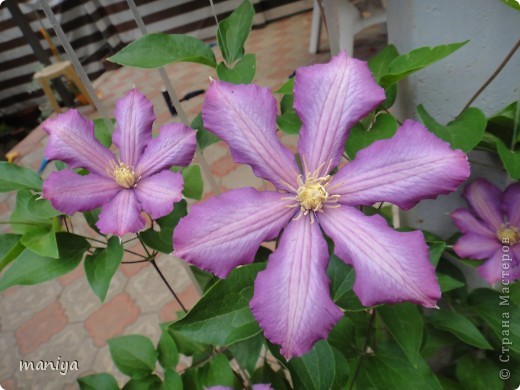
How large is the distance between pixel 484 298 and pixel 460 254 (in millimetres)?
104

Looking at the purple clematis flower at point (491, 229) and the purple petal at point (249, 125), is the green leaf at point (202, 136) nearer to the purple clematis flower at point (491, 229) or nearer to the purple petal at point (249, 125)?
the purple petal at point (249, 125)

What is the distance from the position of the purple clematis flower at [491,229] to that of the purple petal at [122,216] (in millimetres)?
528

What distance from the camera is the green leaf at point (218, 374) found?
67 cm

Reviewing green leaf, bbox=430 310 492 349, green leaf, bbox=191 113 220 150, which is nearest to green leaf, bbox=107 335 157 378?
green leaf, bbox=191 113 220 150

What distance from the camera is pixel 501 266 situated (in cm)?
64

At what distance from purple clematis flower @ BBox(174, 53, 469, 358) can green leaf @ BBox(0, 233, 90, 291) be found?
0.96ft

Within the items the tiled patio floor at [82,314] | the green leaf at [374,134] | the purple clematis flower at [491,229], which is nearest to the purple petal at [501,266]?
the purple clematis flower at [491,229]

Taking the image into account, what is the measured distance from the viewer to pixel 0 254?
0.60m

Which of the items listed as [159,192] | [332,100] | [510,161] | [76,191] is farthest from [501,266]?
[76,191]

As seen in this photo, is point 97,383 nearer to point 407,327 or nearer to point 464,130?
point 407,327

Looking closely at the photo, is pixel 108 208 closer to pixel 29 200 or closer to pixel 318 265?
pixel 29 200

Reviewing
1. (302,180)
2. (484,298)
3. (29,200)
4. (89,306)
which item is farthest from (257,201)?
(89,306)

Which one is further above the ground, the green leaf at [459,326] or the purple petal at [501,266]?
the purple petal at [501,266]

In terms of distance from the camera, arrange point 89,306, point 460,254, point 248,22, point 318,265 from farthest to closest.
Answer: point 89,306 → point 460,254 → point 248,22 → point 318,265
